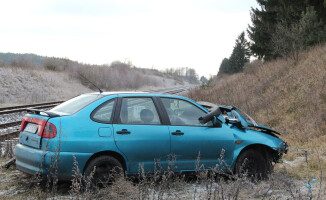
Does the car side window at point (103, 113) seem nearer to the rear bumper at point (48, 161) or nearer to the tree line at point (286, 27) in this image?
the rear bumper at point (48, 161)

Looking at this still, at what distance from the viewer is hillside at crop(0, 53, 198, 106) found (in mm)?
30328

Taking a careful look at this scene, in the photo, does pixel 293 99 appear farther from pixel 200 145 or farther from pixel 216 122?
pixel 200 145

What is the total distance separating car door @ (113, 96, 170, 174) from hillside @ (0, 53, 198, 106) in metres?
22.9

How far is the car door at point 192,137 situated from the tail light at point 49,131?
1.73 m

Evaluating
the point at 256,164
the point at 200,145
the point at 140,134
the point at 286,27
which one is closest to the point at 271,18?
the point at 286,27

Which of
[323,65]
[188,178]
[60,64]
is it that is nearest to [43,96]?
[60,64]

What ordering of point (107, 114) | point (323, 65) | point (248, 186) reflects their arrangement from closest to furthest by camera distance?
point (107, 114) < point (248, 186) < point (323, 65)

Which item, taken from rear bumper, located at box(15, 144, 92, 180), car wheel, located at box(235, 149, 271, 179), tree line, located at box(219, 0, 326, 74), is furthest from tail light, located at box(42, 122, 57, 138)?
tree line, located at box(219, 0, 326, 74)

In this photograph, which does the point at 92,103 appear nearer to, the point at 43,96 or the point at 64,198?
the point at 64,198

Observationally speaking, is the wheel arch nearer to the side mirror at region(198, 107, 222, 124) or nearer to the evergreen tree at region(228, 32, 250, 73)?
the side mirror at region(198, 107, 222, 124)

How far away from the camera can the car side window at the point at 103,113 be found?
5273 mm

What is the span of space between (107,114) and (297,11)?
18833mm

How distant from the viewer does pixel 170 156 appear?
5637 millimetres

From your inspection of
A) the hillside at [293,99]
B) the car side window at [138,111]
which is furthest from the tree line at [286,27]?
the car side window at [138,111]
